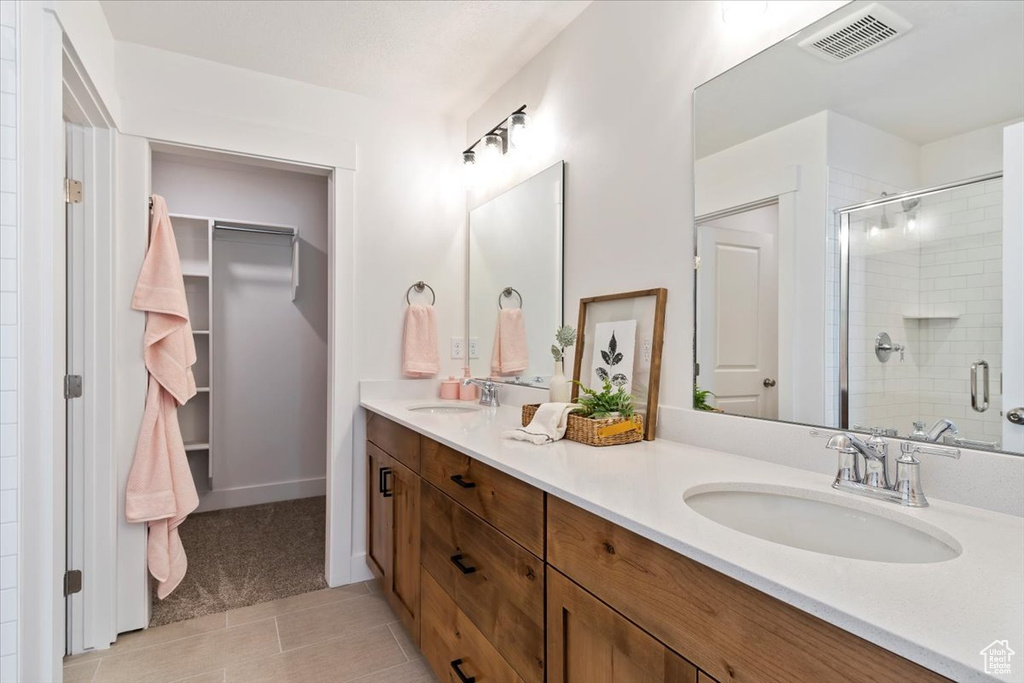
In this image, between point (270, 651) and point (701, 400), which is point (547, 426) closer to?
point (701, 400)

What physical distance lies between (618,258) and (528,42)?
1062 mm

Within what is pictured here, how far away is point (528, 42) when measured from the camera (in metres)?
2.18

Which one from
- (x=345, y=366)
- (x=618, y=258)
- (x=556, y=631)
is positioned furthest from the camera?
(x=345, y=366)

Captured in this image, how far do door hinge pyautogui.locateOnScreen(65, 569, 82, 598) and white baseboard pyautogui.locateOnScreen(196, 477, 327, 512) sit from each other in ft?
5.16

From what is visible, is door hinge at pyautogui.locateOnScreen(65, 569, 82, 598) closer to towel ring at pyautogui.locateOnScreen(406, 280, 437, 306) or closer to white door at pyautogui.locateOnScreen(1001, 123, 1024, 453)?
towel ring at pyautogui.locateOnScreen(406, 280, 437, 306)

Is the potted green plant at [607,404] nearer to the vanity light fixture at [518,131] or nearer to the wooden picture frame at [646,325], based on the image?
the wooden picture frame at [646,325]

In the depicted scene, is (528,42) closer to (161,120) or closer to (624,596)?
(161,120)

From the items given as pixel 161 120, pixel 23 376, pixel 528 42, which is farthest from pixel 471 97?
pixel 23 376

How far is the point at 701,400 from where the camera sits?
148cm

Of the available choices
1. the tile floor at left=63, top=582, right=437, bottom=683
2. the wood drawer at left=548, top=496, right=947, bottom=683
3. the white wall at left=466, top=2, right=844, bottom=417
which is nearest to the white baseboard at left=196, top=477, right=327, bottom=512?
the tile floor at left=63, top=582, right=437, bottom=683

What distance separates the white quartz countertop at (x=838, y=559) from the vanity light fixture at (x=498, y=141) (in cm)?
155

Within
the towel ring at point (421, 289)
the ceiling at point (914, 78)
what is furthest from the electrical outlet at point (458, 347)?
the ceiling at point (914, 78)

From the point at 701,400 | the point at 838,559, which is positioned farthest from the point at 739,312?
the point at 838,559

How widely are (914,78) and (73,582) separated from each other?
2.94 meters
